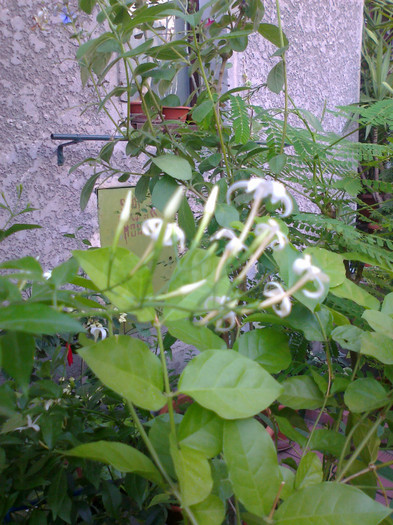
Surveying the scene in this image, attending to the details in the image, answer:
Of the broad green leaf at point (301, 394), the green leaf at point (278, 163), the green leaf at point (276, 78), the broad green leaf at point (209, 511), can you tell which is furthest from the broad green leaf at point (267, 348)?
the green leaf at point (276, 78)

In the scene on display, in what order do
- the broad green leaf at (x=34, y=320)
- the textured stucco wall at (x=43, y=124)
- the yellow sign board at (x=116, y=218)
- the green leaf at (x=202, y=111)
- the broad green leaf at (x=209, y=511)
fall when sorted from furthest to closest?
the yellow sign board at (x=116, y=218) < the textured stucco wall at (x=43, y=124) < the green leaf at (x=202, y=111) < the broad green leaf at (x=209, y=511) < the broad green leaf at (x=34, y=320)

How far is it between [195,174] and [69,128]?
96 cm

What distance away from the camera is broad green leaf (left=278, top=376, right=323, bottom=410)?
1.54 ft

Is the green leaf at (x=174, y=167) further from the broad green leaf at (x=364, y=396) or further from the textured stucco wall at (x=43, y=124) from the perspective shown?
the textured stucco wall at (x=43, y=124)

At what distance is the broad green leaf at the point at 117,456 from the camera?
13.8 inches

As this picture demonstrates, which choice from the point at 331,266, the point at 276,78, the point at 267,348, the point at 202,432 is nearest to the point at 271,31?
the point at 276,78

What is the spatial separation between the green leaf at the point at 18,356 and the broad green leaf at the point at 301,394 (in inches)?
10.7

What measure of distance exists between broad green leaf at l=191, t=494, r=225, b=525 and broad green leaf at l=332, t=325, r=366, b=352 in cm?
20

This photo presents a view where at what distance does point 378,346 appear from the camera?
1.48ft

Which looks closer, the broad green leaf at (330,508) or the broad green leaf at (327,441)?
the broad green leaf at (330,508)

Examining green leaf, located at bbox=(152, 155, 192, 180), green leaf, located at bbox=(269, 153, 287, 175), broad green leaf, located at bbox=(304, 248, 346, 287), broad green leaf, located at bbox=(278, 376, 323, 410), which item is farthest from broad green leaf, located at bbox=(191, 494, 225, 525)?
green leaf, located at bbox=(269, 153, 287, 175)

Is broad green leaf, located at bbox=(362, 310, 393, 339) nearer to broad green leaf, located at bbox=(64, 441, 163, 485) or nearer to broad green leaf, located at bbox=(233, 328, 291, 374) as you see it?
broad green leaf, located at bbox=(233, 328, 291, 374)

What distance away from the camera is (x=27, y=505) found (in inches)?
20.6

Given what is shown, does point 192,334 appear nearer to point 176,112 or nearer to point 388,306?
point 388,306
